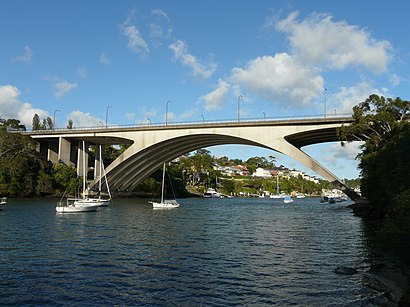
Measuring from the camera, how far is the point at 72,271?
565 inches

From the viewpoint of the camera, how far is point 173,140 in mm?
63875

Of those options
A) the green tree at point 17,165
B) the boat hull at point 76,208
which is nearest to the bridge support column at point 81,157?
the green tree at point 17,165

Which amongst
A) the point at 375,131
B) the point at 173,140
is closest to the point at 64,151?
the point at 173,140

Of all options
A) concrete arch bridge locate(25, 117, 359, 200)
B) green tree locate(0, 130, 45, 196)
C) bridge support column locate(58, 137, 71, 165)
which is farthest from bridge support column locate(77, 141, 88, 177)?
green tree locate(0, 130, 45, 196)

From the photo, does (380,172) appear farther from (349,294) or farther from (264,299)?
(264,299)

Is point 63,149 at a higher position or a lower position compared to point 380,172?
higher

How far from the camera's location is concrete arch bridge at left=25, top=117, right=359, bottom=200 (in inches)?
2009

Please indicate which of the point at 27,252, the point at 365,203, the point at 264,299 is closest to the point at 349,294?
the point at 264,299

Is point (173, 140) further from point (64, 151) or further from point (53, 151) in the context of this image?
point (53, 151)

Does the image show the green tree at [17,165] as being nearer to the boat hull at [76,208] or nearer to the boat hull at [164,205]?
the boat hull at [76,208]

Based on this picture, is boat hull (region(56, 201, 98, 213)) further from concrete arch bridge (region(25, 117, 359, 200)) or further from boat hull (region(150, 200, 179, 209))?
concrete arch bridge (region(25, 117, 359, 200))

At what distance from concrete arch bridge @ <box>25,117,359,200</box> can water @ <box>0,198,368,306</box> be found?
85.6ft

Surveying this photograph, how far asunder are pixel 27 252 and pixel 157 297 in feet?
30.9

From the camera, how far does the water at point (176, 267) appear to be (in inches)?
448
